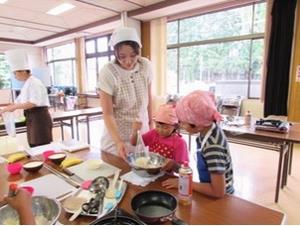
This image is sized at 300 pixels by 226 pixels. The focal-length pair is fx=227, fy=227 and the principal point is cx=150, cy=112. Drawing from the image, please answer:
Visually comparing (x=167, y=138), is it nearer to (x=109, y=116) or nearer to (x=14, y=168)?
(x=109, y=116)

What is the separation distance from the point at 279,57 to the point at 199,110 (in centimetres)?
364

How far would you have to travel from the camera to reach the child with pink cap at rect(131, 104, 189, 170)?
1.42 meters

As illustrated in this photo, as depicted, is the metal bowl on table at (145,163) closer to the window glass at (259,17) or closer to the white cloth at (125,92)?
the white cloth at (125,92)

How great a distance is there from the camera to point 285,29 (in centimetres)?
374

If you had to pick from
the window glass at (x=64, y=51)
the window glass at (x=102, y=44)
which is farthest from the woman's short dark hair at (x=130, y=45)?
the window glass at (x=64, y=51)

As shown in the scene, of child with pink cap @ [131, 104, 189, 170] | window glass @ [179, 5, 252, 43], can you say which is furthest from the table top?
window glass @ [179, 5, 252, 43]

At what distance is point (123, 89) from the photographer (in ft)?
4.57

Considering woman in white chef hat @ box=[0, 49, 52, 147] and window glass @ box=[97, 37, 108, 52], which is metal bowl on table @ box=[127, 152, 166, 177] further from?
window glass @ box=[97, 37, 108, 52]

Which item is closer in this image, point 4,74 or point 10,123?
point 10,123

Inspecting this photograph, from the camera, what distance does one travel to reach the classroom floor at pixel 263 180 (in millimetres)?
2123

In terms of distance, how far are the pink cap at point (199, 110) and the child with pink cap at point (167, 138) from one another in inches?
16.0

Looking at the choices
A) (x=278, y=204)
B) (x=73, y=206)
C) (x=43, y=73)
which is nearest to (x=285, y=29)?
(x=278, y=204)

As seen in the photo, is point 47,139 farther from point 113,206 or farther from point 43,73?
point 43,73

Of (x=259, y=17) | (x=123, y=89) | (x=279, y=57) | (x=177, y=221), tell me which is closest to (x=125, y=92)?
(x=123, y=89)
